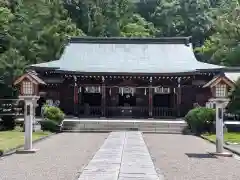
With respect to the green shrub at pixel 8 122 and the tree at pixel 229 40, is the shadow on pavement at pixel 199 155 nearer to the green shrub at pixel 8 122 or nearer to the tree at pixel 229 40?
the green shrub at pixel 8 122

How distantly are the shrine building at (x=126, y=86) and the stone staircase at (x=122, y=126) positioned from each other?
16.7 ft

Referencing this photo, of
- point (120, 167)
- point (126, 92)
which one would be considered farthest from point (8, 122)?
point (120, 167)

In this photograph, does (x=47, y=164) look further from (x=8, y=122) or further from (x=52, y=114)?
(x=8, y=122)

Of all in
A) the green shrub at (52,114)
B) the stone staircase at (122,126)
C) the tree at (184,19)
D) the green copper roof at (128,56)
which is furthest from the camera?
the tree at (184,19)

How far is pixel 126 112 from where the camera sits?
35750mm

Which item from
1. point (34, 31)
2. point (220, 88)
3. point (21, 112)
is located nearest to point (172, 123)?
point (21, 112)

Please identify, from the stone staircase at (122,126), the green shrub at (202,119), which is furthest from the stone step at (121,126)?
the green shrub at (202,119)

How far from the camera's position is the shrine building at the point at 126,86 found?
34.8 m

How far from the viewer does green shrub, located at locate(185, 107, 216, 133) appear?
26.0 metres

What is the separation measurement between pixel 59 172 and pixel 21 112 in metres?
21.4

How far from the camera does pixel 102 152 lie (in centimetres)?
1488

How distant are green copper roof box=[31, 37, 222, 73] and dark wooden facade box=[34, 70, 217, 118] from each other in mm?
751

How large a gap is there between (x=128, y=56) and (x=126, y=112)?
585cm

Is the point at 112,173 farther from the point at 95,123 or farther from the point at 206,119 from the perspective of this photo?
the point at 95,123
